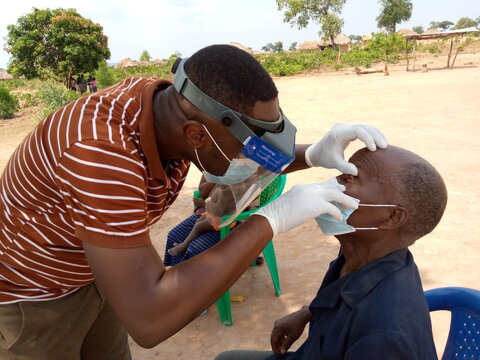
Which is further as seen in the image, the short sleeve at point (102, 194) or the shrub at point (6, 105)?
the shrub at point (6, 105)

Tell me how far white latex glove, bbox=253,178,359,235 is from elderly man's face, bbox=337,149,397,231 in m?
0.05

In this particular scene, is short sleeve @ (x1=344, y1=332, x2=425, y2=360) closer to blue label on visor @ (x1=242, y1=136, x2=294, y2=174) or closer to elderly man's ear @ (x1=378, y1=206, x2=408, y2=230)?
elderly man's ear @ (x1=378, y1=206, x2=408, y2=230)

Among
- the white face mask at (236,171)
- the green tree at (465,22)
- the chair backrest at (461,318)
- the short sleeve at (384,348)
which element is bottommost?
the green tree at (465,22)

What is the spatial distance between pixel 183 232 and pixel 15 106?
47.0ft

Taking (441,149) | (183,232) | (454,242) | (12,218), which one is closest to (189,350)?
(183,232)

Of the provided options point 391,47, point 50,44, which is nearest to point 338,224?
point 50,44

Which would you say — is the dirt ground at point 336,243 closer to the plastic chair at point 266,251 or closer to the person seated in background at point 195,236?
the plastic chair at point 266,251

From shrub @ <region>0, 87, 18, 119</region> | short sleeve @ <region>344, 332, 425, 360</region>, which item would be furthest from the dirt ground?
shrub @ <region>0, 87, 18, 119</region>

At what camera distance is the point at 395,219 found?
58.7 inches

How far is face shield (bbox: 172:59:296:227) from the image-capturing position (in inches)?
50.6

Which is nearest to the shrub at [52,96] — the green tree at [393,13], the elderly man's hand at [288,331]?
the elderly man's hand at [288,331]

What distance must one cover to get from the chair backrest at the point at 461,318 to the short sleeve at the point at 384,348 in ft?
1.55

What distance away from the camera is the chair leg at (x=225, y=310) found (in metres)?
3.02

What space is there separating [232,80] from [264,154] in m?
0.28
